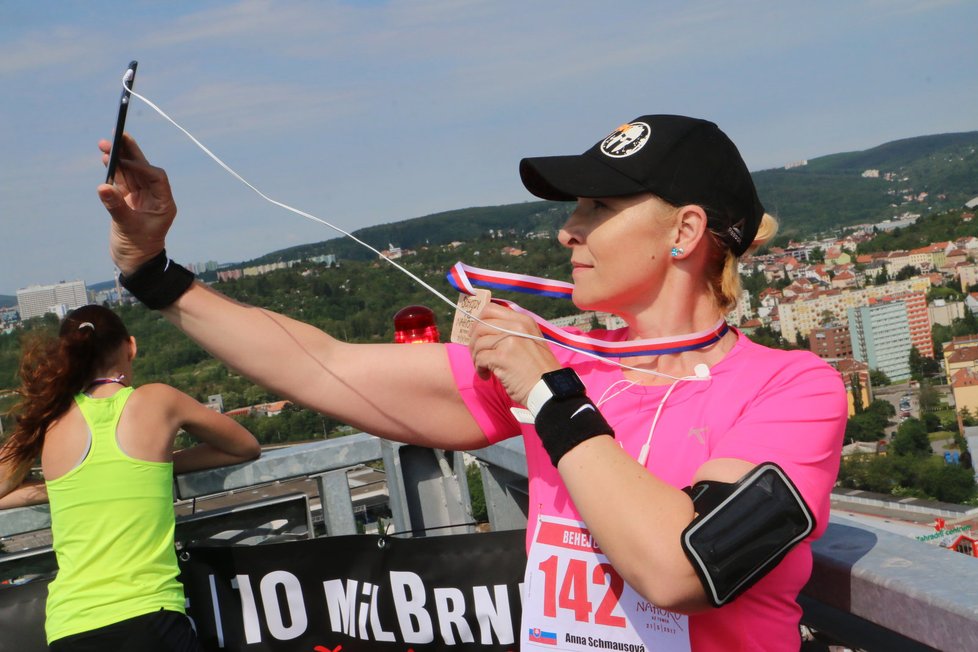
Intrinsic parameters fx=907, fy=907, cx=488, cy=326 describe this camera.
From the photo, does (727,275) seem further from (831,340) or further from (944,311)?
(944,311)

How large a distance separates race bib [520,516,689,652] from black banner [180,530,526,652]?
0.74 meters

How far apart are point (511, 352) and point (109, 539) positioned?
1.74 m

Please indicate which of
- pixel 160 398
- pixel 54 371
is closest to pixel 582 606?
pixel 160 398

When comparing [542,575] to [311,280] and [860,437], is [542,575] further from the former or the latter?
[860,437]

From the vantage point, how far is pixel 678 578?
4.41ft

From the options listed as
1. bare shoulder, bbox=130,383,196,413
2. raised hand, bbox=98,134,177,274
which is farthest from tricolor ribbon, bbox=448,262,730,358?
bare shoulder, bbox=130,383,196,413

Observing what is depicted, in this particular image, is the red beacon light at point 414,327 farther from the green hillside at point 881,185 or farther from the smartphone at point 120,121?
the green hillside at point 881,185

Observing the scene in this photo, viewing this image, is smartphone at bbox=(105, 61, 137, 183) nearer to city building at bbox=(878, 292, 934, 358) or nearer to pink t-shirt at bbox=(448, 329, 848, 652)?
pink t-shirt at bbox=(448, 329, 848, 652)

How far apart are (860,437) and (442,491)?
99.3 feet

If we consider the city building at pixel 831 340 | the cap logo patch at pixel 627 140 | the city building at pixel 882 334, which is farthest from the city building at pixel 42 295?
the city building at pixel 831 340

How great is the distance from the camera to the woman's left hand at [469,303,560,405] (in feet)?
5.29

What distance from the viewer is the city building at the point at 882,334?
42656 mm

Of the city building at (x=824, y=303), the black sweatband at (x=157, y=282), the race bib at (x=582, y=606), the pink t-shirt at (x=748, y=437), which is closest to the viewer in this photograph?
the pink t-shirt at (x=748, y=437)

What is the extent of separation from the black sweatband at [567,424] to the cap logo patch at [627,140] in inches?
19.5
